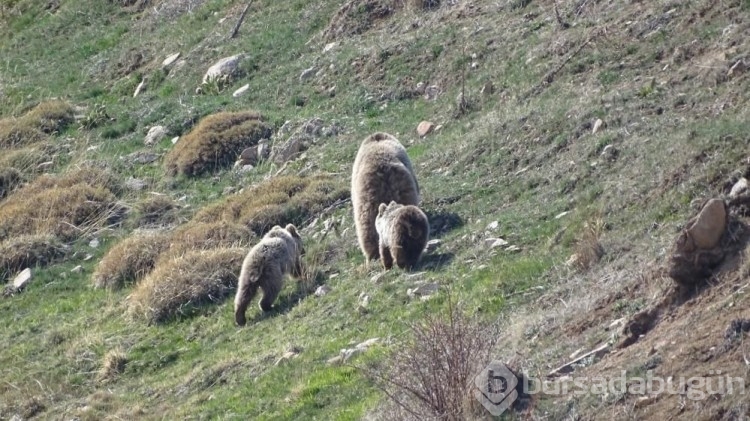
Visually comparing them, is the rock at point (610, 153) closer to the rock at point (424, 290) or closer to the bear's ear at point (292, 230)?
the rock at point (424, 290)

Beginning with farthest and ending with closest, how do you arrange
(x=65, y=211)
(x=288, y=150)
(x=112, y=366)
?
(x=65, y=211), (x=288, y=150), (x=112, y=366)

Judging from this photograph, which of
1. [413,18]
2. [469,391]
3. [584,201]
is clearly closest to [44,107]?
[413,18]

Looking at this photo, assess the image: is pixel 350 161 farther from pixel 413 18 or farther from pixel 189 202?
pixel 413 18

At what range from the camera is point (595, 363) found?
969cm

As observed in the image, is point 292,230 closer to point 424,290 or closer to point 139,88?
point 424,290

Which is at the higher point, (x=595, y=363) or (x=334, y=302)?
(x=595, y=363)

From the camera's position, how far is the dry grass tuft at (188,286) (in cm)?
1738

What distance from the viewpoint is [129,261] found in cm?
1964

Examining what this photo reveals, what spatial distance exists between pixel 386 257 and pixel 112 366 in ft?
12.3

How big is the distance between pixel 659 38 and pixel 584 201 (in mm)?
4901

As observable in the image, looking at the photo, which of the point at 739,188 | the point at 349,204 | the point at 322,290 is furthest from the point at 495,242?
the point at 349,204

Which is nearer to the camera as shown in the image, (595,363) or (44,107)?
(595,363)

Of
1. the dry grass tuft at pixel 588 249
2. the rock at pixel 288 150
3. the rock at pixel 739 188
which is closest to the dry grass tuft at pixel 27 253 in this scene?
the rock at pixel 288 150

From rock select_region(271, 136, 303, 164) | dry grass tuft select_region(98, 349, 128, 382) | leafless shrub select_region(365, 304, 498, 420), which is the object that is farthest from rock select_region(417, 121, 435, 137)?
leafless shrub select_region(365, 304, 498, 420)
